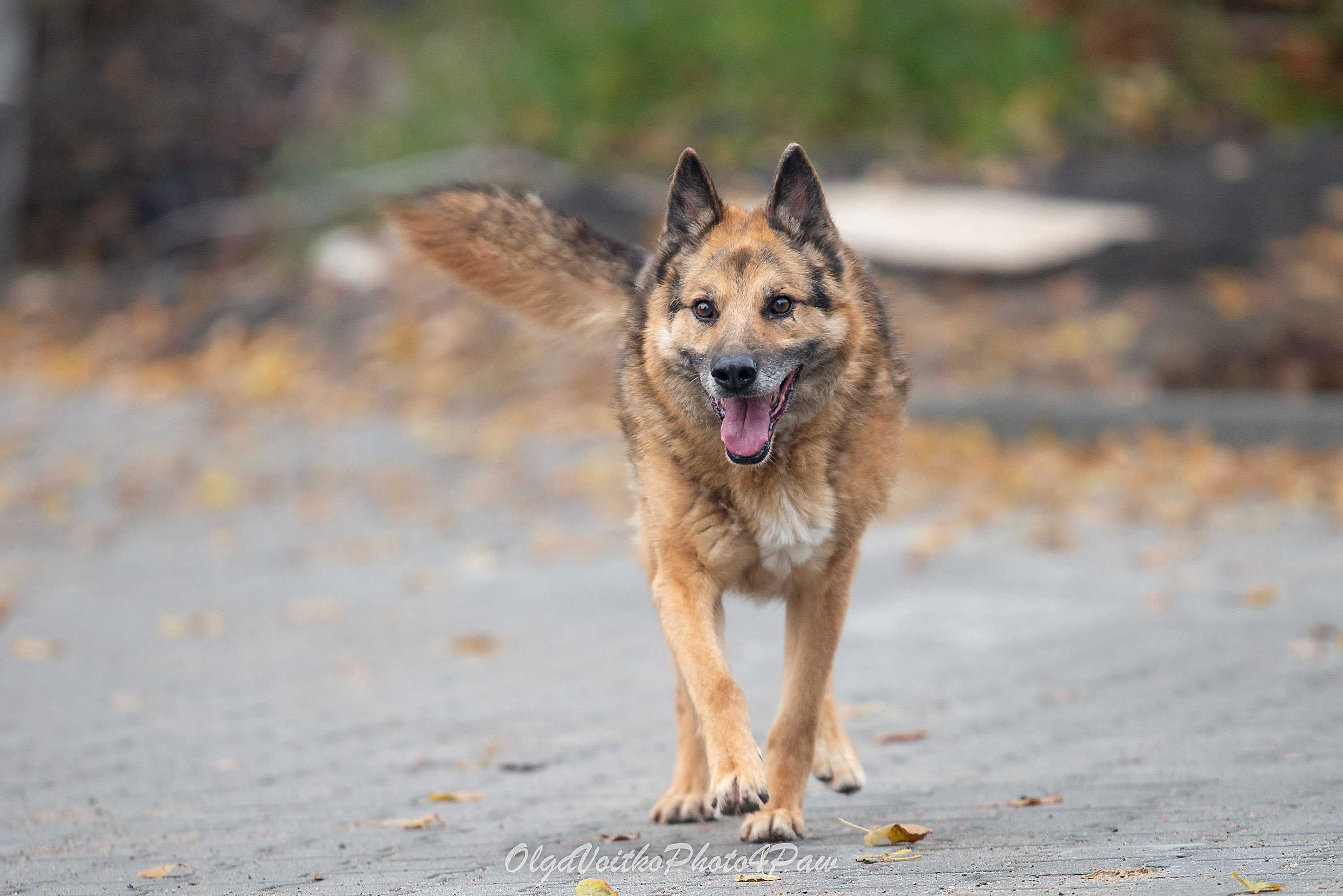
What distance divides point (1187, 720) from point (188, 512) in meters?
9.16

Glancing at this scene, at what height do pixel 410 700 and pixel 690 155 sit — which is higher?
pixel 690 155

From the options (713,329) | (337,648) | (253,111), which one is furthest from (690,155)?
(253,111)

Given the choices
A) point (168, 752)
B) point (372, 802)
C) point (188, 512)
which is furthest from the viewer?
point (188, 512)

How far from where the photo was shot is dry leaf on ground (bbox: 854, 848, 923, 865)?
404cm

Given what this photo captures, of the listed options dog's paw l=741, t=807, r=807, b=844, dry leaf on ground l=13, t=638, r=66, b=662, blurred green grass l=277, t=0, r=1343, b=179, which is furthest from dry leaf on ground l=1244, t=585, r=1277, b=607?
blurred green grass l=277, t=0, r=1343, b=179

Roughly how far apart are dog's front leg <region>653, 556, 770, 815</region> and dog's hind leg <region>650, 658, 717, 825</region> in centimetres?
21

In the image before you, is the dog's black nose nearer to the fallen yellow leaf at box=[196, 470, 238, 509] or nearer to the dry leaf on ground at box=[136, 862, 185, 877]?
the dry leaf on ground at box=[136, 862, 185, 877]

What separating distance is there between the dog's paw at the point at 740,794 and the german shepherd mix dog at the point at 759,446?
13 centimetres

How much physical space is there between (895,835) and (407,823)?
161cm

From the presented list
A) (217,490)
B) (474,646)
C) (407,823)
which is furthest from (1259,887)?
(217,490)

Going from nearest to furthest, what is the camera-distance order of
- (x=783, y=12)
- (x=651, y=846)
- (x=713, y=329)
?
(x=651, y=846) → (x=713, y=329) → (x=783, y=12)

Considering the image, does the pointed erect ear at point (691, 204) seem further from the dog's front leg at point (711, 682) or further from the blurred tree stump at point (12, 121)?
the blurred tree stump at point (12, 121)

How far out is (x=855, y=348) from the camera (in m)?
5.05

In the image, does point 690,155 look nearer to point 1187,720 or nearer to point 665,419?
point 665,419
